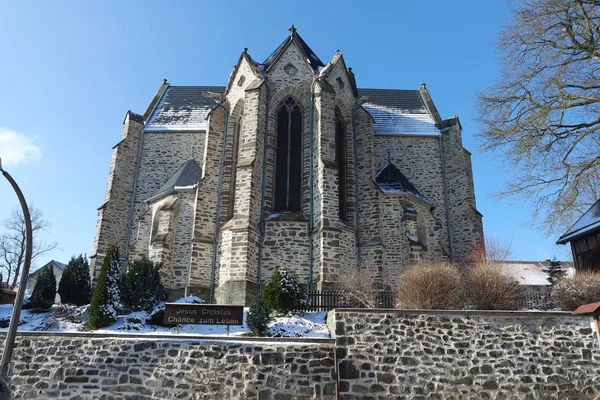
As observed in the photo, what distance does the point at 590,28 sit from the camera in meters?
14.1

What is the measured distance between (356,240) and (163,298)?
7660mm

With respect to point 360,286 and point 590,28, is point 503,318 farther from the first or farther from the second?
point 590,28

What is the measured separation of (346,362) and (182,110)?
68.7ft

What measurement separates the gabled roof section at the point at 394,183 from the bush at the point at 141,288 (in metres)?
10.3

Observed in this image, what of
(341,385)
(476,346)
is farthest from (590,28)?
(341,385)

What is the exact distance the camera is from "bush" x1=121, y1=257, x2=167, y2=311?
1455 cm

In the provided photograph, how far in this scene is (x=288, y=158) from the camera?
19.6m

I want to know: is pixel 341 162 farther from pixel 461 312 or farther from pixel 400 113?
pixel 461 312

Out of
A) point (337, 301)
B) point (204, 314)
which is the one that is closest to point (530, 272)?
point (337, 301)

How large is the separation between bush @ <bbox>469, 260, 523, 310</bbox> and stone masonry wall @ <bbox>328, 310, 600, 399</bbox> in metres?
1.33

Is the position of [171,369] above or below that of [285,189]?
below

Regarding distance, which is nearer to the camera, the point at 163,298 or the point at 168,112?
the point at 163,298

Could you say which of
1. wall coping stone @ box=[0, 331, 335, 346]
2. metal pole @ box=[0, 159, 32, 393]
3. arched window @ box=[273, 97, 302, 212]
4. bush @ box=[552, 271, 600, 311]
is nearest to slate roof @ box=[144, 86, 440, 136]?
arched window @ box=[273, 97, 302, 212]

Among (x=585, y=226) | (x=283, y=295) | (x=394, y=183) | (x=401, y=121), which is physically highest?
(x=401, y=121)
